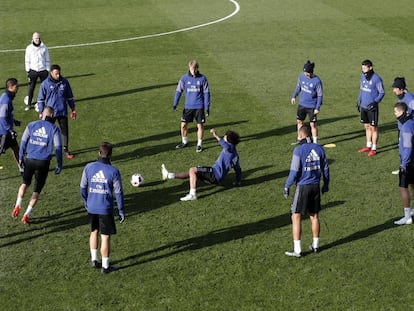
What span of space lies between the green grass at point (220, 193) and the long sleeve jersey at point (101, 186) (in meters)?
1.26

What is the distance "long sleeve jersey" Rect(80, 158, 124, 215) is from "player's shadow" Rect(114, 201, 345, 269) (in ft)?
4.16

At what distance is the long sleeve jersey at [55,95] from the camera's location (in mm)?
18438

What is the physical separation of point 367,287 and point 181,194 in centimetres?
566

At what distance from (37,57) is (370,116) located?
36.5ft

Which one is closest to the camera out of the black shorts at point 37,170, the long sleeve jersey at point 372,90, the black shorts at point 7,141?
the black shorts at point 37,170

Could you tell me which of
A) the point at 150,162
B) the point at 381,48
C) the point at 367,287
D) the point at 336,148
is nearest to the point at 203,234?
the point at 367,287

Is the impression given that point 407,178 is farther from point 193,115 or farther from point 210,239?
point 193,115

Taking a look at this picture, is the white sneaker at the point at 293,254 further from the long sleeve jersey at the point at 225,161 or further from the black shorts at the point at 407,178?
the long sleeve jersey at the point at 225,161

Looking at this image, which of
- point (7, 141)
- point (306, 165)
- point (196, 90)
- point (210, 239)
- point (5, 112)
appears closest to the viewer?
point (306, 165)

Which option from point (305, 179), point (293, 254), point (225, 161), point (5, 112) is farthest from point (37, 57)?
point (293, 254)

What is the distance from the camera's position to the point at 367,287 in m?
12.2

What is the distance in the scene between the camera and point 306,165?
42.6 feet

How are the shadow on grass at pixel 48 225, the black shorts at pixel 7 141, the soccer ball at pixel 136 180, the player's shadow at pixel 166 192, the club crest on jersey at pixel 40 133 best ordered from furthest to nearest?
the black shorts at pixel 7 141, the soccer ball at pixel 136 180, the player's shadow at pixel 166 192, the club crest on jersey at pixel 40 133, the shadow on grass at pixel 48 225

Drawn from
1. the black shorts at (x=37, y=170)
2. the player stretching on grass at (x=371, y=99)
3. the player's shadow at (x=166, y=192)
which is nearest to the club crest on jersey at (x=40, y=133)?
the black shorts at (x=37, y=170)
